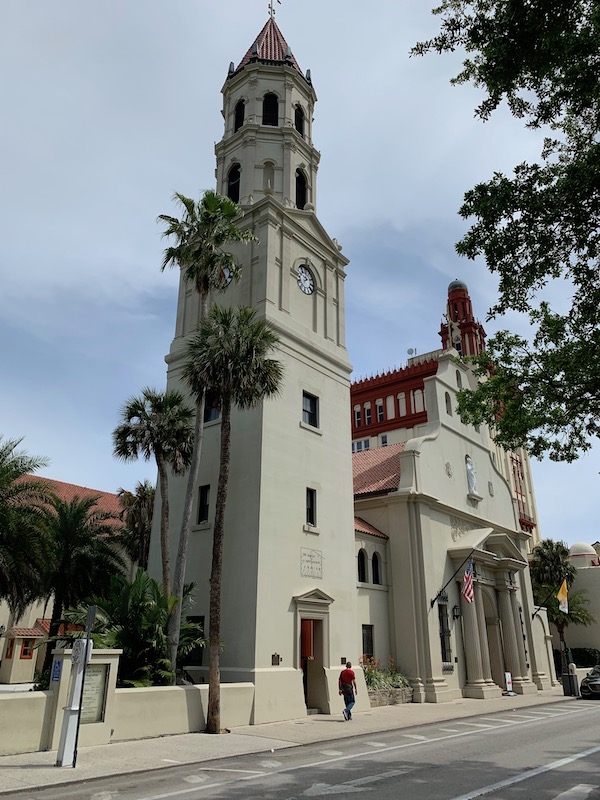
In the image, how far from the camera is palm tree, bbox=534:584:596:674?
166 feet

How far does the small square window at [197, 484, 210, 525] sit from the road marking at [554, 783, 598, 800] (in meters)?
15.8

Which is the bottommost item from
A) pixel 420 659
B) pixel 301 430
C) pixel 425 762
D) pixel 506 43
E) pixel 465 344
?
pixel 425 762

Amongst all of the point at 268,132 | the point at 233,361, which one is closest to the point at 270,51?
the point at 268,132

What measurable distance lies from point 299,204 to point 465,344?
4746cm

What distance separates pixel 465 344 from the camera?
240 feet

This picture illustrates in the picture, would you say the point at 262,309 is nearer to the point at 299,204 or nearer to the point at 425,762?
the point at 299,204

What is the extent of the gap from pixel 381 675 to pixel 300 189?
74.0 ft

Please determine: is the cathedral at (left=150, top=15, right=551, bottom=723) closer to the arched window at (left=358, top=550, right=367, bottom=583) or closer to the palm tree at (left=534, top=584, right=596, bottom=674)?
the arched window at (left=358, top=550, right=367, bottom=583)

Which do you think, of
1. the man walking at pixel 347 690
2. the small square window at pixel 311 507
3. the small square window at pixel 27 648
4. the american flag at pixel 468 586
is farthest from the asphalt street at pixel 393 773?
the small square window at pixel 27 648

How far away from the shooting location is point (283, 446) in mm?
22938

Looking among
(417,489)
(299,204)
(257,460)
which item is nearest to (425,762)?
(257,460)

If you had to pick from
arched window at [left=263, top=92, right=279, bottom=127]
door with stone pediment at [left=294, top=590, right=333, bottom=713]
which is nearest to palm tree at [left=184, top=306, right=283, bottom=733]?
door with stone pediment at [left=294, top=590, right=333, bottom=713]

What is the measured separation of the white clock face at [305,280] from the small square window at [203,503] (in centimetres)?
977

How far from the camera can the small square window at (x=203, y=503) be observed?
921 inches
